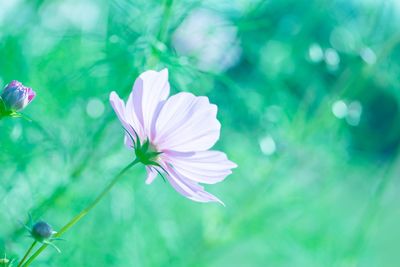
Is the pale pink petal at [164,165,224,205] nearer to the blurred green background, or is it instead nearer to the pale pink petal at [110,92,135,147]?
the pale pink petal at [110,92,135,147]

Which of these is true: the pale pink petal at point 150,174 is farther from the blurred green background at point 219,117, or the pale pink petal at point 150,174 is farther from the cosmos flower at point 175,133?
the blurred green background at point 219,117

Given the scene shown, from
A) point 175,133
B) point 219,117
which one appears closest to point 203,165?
point 175,133

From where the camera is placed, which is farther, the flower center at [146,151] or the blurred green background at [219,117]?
the blurred green background at [219,117]

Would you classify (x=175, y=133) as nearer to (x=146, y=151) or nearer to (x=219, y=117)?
(x=146, y=151)

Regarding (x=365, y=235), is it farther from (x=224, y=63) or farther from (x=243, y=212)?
(x=224, y=63)

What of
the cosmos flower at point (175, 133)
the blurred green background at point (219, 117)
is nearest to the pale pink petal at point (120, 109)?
the cosmos flower at point (175, 133)

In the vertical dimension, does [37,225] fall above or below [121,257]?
below

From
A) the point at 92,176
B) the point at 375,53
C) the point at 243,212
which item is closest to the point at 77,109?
the point at 92,176
